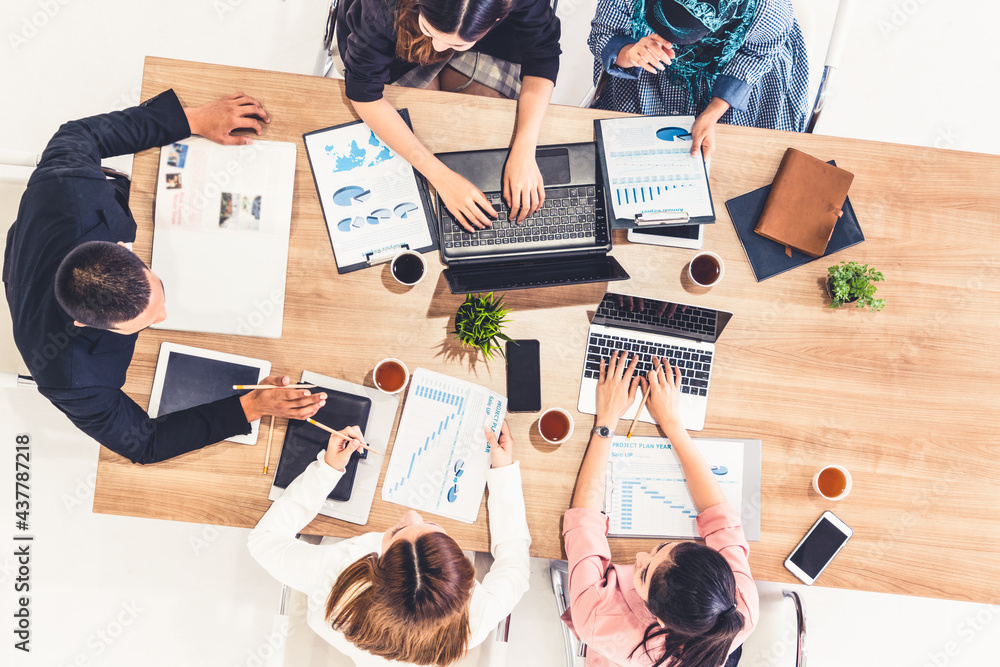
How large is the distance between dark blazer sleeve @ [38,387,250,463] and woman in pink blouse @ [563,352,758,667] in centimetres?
87

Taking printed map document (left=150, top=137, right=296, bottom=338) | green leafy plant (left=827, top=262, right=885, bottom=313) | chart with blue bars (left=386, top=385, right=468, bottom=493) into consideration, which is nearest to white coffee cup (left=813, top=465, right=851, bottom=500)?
green leafy plant (left=827, top=262, right=885, bottom=313)

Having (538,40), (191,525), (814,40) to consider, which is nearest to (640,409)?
(538,40)

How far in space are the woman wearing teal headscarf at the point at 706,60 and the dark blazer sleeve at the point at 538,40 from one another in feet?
0.78

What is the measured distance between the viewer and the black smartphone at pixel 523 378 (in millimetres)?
1441

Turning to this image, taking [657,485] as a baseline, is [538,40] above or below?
above

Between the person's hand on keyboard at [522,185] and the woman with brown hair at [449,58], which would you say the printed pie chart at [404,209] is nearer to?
the woman with brown hair at [449,58]

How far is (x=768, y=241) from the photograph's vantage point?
149 centimetres

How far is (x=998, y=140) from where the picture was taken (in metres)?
2.47

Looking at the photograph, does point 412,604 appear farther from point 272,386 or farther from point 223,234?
point 223,234

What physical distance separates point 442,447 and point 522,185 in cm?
69

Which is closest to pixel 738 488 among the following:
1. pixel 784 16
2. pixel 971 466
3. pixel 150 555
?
pixel 971 466

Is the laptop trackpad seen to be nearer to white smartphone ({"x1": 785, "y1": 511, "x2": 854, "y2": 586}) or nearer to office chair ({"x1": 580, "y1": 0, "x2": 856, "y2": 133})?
office chair ({"x1": 580, "y1": 0, "x2": 856, "y2": 133})

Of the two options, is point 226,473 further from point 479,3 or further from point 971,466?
point 971,466

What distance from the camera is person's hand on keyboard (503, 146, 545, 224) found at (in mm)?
1430
